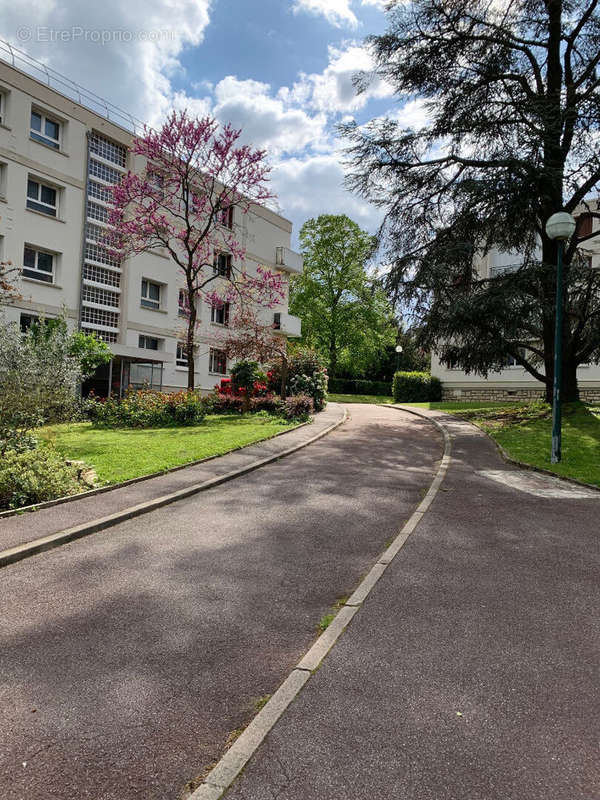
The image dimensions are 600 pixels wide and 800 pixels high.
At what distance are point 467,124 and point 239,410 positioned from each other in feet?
42.6

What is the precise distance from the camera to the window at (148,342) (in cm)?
2850

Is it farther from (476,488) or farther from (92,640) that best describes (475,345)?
(92,640)

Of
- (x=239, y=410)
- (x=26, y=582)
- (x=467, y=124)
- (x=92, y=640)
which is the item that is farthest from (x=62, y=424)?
(x=467, y=124)

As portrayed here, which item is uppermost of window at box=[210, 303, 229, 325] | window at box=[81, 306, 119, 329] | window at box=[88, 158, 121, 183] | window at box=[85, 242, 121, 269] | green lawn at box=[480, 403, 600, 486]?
window at box=[88, 158, 121, 183]

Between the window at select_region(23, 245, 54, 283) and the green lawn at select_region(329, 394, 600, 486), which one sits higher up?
the window at select_region(23, 245, 54, 283)

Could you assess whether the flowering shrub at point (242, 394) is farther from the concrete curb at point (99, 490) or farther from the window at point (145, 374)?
the concrete curb at point (99, 490)

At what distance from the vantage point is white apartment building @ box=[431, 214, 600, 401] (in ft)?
93.7

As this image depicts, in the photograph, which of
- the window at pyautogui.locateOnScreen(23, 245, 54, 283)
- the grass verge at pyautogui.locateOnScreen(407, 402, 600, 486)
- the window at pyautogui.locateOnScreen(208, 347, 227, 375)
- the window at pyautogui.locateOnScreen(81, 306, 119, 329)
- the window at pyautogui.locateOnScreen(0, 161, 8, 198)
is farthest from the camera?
the window at pyautogui.locateOnScreen(208, 347, 227, 375)

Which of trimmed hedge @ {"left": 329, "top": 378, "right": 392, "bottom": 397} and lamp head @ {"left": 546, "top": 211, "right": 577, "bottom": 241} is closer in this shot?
lamp head @ {"left": 546, "top": 211, "right": 577, "bottom": 241}

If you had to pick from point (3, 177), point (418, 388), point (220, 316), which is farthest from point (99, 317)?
point (418, 388)

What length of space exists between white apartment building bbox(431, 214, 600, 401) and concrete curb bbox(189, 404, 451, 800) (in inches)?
966

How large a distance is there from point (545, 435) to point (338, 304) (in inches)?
1305

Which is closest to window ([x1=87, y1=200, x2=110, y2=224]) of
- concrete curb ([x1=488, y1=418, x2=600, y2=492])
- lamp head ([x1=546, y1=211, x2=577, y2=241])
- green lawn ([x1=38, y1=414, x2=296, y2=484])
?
green lawn ([x1=38, y1=414, x2=296, y2=484])

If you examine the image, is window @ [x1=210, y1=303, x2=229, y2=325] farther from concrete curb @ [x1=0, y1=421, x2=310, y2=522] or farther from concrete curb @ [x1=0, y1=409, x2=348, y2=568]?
concrete curb @ [x1=0, y1=409, x2=348, y2=568]
